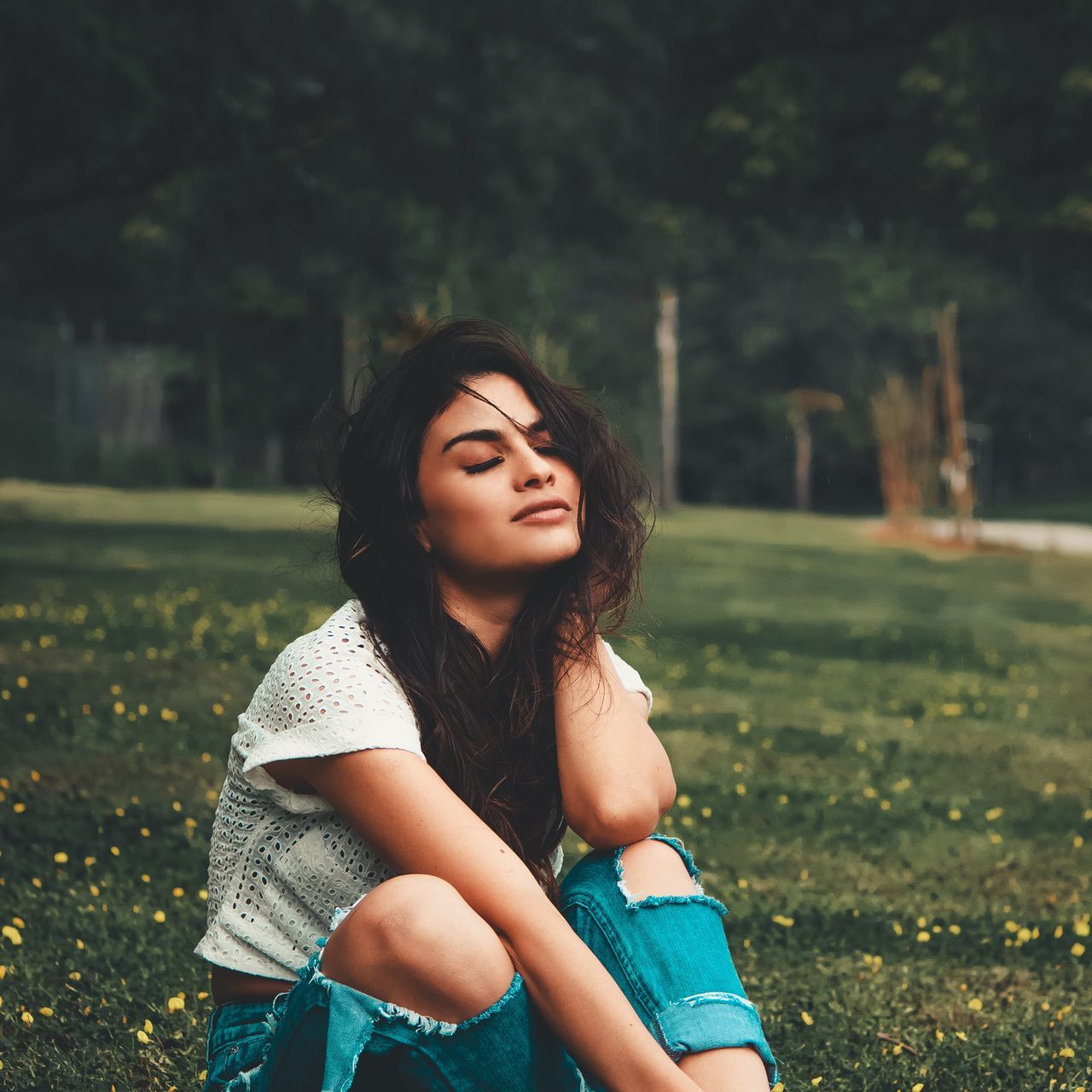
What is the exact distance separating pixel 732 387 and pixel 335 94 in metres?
41.8

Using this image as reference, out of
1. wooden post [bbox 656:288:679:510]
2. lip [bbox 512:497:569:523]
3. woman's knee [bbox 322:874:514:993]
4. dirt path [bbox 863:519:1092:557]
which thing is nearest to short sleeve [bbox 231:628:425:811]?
woman's knee [bbox 322:874:514:993]

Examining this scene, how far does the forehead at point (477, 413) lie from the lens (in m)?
2.66

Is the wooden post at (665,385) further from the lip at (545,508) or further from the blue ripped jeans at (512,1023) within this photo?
the blue ripped jeans at (512,1023)

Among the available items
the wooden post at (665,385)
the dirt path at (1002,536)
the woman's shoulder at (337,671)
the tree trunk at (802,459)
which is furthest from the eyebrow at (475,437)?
the tree trunk at (802,459)

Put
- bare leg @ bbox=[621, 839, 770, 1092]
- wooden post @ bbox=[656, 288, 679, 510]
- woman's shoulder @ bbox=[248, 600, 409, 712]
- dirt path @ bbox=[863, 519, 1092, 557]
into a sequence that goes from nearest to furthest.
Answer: bare leg @ bbox=[621, 839, 770, 1092] < woman's shoulder @ bbox=[248, 600, 409, 712] < dirt path @ bbox=[863, 519, 1092, 557] < wooden post @ bbox=[656, 288, 679, 510]

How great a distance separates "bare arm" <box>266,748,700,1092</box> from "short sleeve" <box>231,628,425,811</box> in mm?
31

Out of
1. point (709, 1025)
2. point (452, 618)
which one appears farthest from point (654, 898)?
point (452, 618)

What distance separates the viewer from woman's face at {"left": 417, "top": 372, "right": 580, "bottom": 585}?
8.68 feet

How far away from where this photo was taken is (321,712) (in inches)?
92.4

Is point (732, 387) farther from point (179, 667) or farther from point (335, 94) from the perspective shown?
point (179, 667)

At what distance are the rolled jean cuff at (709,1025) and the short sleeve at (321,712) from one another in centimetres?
55

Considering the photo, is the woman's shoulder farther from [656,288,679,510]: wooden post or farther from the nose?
[656,288,679,510]: wooden post

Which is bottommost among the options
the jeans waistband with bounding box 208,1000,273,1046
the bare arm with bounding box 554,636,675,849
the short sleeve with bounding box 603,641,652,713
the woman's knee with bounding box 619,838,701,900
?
the jeans waistband with bounding box 208,1000,273,1046

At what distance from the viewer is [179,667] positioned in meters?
7.59
